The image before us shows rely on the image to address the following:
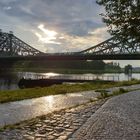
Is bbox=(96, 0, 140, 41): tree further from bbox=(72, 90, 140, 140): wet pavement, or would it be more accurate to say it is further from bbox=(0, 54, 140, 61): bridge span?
bbox=(0, 54, 140, 61): bridge span

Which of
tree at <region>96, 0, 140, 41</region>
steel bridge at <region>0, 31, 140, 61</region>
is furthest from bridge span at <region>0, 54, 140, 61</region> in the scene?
tree at <region>96, 0, 140, 41</region>

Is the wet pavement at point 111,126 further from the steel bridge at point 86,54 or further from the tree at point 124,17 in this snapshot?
the steel bridge at point 86,54

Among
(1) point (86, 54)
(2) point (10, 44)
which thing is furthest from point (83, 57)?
(2) point (10, 44)

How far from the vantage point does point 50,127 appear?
1034 centimetres

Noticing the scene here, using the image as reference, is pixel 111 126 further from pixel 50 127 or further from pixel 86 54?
pixel 86 54

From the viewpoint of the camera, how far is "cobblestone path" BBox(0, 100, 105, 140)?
29.6 feet

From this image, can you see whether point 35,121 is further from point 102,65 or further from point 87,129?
point 102,65

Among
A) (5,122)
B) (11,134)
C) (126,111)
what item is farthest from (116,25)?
(11,134)

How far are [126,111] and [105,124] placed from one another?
3.18 m

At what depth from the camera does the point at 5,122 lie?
11328 millimetres

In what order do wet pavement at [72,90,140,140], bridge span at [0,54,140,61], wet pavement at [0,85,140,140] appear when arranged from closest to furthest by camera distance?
wet pavement at [72,90,140,140]
wet pavement at [0,85,140,140]
bridge span at [0,54,140,61]

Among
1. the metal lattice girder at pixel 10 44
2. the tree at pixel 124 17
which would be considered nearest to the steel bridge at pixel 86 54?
the metal lattice girder at pixel 10 44

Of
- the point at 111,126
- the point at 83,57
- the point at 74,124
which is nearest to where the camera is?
the point at 111,126

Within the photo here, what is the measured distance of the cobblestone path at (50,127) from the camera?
9.02 m
